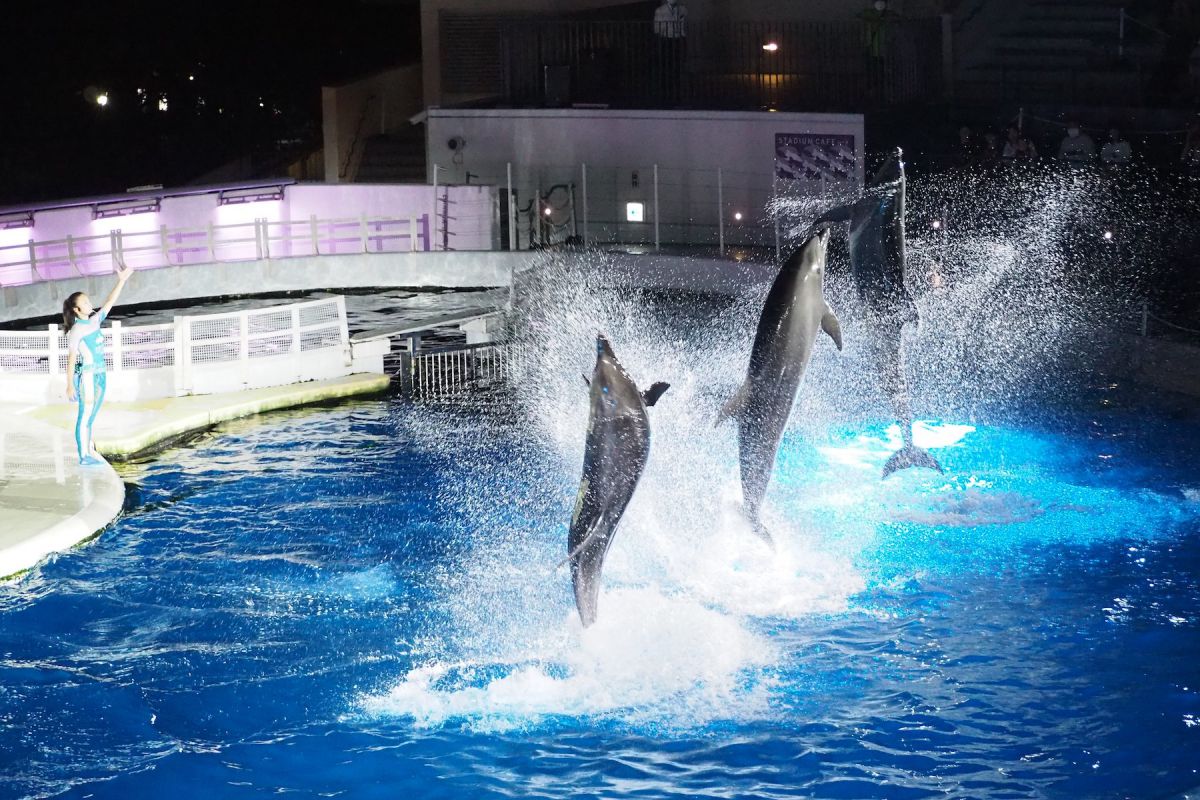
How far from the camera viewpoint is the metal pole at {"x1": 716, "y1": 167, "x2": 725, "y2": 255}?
79.5 feet

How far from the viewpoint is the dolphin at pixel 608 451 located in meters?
7.44

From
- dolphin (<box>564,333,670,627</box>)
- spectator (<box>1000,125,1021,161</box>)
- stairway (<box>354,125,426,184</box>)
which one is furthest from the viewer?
stairway (<box>354,125,426,184</box>)

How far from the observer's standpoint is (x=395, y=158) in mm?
32125

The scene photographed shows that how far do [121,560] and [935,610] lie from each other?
20.6 feet

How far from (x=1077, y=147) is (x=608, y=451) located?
652 inches

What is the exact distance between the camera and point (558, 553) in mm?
11328

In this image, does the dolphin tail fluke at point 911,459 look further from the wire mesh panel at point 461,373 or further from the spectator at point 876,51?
the spectator at point 876,51

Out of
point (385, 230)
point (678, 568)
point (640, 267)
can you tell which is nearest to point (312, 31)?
point (385, 230)

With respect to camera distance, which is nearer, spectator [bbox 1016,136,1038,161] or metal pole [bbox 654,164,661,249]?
spectator [bbox 1016,136,1038,161]

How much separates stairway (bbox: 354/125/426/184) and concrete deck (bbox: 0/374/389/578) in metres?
14.6

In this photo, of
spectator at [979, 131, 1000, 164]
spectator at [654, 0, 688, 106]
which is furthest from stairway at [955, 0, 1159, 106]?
spectator at [654, 0, 688, 106]

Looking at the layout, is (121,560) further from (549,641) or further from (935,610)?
(935,610)

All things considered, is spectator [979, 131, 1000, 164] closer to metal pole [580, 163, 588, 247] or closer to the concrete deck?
metal pole [580, 163, 588, 247]

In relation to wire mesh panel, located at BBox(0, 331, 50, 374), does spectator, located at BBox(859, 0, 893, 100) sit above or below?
above
